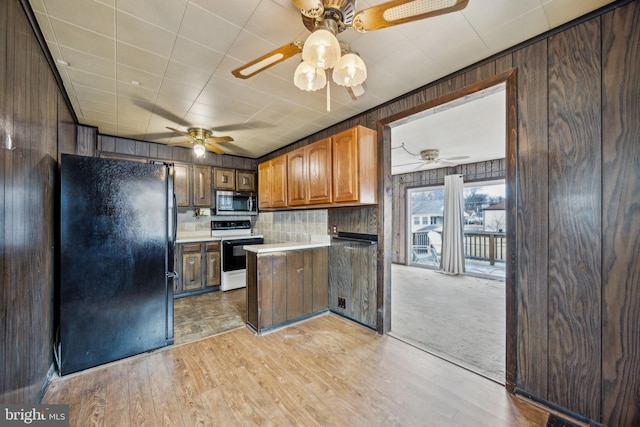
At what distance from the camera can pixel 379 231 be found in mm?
2854

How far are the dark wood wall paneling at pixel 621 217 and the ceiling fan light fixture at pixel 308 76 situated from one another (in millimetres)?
1738

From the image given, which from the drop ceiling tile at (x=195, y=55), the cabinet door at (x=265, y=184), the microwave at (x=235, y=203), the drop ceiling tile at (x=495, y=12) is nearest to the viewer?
the drop ceiling tile at (x=495, y=12)

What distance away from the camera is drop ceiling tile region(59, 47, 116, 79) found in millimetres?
1947

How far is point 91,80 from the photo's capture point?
7.64 ft

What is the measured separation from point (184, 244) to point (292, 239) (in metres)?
1.77

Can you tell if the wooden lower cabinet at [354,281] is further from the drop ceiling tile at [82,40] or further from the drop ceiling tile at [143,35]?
the drop ceiling tile at [82,40]

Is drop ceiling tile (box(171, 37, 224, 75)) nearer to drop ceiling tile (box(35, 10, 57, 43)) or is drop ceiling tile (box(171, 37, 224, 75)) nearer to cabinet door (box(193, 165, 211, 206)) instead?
drop ceiling tile (box(35, 10, 57, 43))

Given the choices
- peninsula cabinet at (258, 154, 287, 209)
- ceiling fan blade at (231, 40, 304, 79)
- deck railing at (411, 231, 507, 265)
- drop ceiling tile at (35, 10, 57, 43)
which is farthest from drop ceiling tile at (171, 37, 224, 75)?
deck railing at (411, 231, 507, 265)

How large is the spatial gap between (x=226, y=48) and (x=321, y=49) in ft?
3.43

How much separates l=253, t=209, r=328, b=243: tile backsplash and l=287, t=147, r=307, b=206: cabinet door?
44 cm

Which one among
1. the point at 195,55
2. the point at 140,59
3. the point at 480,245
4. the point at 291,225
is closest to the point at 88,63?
the point at 140,59

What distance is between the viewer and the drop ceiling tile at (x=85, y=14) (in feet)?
4.90

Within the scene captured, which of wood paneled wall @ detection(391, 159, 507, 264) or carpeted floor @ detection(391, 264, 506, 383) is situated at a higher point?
wood paneled wall @ detection(391, 159, 507, 264)

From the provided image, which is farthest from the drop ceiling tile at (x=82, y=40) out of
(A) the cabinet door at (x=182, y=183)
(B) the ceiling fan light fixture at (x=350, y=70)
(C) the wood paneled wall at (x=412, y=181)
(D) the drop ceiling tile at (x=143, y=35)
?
(C) the wood paneled wall at (x=412, y=181)
